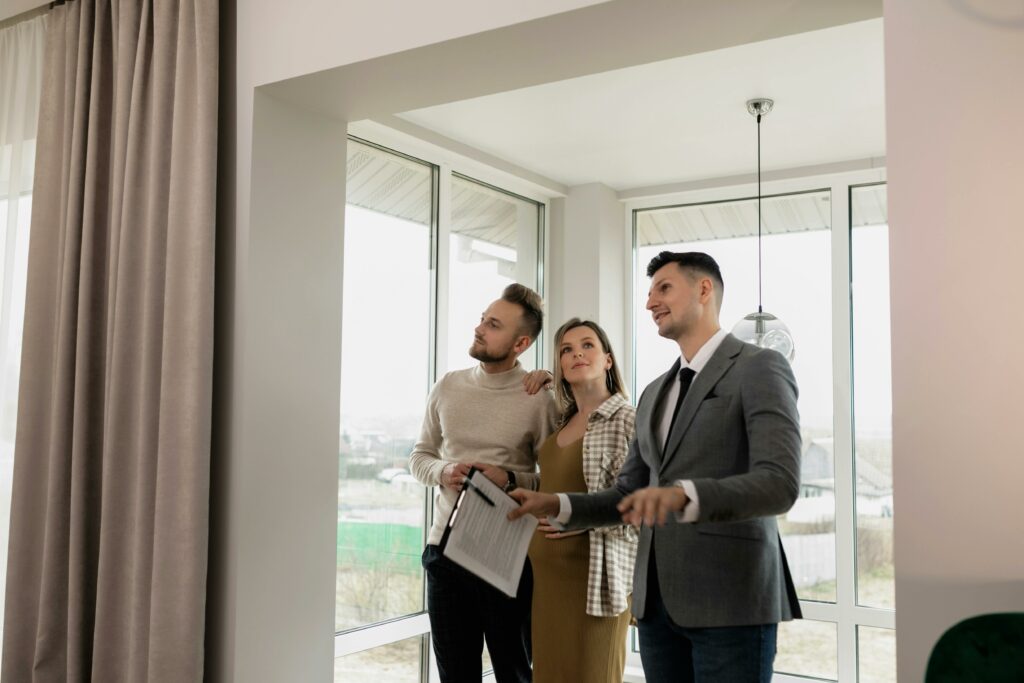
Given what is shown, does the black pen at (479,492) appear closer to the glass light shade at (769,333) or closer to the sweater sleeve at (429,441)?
the sweater sleeve at (429,441)

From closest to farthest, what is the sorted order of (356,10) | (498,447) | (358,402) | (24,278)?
(356,10) < (498,447) < (24,278) < (358,402)

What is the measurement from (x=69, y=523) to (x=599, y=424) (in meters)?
1.69

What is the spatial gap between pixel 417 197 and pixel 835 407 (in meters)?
2.34

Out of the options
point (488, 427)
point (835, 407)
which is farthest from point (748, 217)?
point (488, 427)

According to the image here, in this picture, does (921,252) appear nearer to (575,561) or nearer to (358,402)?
(575,561)

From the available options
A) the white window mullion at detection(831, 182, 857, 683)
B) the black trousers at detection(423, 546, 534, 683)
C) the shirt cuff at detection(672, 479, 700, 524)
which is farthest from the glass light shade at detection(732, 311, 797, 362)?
the shirt cuff at detection(672, 479, 700, 524)

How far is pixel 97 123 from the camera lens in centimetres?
292

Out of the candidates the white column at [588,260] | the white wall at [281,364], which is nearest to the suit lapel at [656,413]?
the white wall at [281,364]

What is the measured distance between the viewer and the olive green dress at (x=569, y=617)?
258 centimetres

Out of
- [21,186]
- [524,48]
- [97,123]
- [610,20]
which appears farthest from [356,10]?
[21,186]

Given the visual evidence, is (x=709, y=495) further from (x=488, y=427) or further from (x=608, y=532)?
(x=488, y=427)

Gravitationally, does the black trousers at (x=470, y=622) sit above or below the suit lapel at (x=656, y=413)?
below

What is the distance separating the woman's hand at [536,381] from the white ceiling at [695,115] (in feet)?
4.12

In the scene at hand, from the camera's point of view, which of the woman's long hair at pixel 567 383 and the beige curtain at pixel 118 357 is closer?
the beige curtain at pixel 118 357
